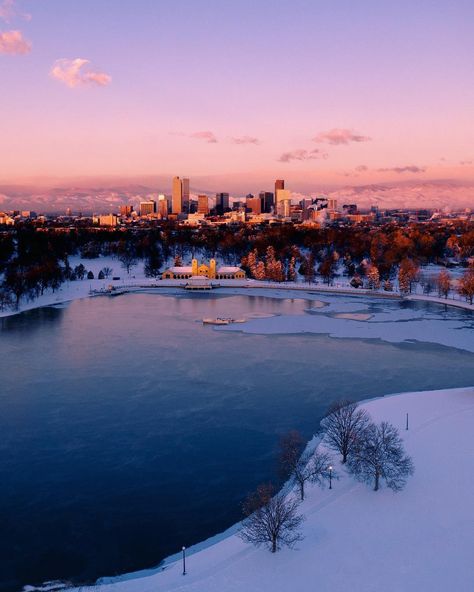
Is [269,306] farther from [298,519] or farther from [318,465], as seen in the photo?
[298,519]

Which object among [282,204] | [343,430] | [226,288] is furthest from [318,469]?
[282,204]

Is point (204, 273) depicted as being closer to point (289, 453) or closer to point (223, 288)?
point (223, 288)

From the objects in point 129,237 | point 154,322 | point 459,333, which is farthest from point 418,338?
point 129,237

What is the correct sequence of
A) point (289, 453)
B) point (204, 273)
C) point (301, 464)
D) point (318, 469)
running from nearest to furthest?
point (318, 469)
point (289, 453)
point (301, 464)
point (204, 273)

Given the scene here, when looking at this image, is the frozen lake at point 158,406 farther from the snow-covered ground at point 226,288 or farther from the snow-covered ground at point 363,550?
the snow-covered ground at point 226,288

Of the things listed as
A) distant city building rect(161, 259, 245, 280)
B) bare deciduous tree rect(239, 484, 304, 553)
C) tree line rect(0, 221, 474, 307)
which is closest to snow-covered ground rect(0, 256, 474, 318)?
tree line rect(0, 221, 474, 307)

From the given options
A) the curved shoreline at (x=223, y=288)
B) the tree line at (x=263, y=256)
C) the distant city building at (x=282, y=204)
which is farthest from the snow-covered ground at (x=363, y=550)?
the distant city building at (x=282, y=204)
